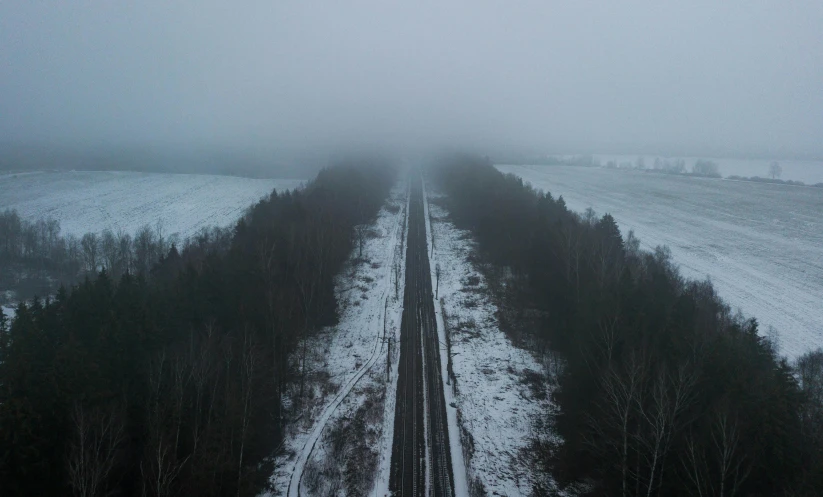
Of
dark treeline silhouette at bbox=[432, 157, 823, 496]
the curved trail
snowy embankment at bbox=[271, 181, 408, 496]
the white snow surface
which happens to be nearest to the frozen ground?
snowy embankment at bbox=[271, 181, 408, 496]

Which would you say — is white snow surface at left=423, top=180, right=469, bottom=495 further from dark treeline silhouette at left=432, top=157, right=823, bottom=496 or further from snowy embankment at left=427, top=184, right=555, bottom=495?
dark treeline silhouette at left=432, top=157, right=823, bottom=496

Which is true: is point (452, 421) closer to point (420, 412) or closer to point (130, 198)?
point (420, 412)

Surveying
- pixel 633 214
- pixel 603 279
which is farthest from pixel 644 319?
pixel 633 214

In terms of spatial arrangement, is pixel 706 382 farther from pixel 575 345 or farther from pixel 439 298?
pixel 439 298

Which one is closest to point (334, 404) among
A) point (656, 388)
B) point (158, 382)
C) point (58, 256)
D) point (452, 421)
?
point (452, 421)

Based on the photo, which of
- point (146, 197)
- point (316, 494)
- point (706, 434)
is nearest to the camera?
point (706, 434)
